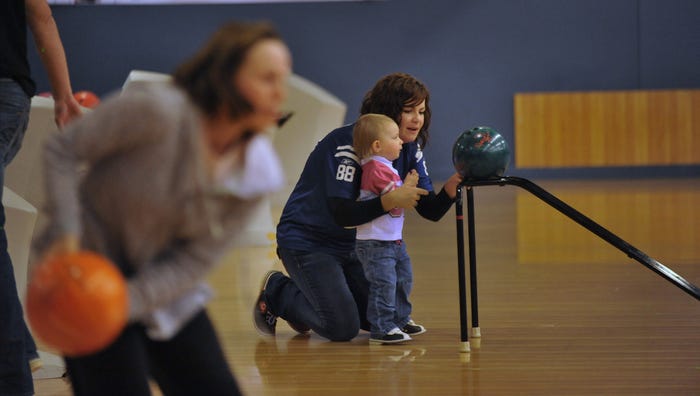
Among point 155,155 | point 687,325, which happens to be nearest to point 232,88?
point 155,155

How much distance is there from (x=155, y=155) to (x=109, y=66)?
43.2 ft

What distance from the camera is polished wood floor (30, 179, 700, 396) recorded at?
3.34 m

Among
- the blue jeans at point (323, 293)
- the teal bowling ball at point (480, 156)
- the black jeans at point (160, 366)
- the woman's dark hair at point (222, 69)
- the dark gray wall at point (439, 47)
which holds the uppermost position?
the dark gray wall at point (439, 47)

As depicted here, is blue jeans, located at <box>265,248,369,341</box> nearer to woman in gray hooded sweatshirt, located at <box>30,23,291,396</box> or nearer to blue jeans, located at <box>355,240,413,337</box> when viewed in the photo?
blue jeans, located at <box>355,240,413,337</box>

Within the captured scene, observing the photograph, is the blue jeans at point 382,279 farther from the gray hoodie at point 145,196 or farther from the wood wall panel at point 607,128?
the wood wall panel at point 607,128

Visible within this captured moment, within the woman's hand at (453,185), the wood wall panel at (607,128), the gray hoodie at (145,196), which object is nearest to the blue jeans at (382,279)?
the woman's hand at (453,185)

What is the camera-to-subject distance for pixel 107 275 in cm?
164

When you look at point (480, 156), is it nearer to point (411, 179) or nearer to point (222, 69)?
point (411, 179)

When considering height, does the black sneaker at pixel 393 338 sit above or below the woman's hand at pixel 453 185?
below

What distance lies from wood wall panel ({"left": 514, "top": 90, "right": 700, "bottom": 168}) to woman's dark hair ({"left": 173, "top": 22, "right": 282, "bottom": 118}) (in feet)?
40.9

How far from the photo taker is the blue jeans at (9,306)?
283 centimetres

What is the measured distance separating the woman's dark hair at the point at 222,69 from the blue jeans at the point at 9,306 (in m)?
1.29

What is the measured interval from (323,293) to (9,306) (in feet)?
5.18

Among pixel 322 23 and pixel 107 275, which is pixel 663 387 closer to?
pixel 107 275
